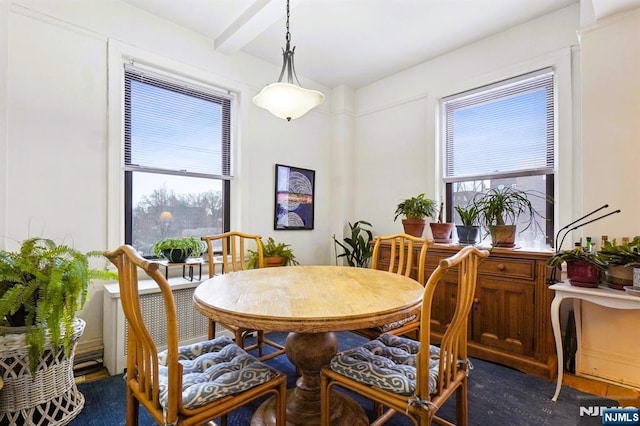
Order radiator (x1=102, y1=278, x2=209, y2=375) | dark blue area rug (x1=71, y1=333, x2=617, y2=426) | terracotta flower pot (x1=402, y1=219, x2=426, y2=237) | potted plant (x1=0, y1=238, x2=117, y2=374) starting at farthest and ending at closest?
1. terracotta flower pot (x1=402, y1=219, x2=426, y2=237)
2. radiator (x1=102, y1=278, x2=209, y2=375)
3. dark blue area rug (x1=71, y1=333, x2=617, y2=426)
4. potted plant (x1=0, y1=238, x2=117, y2=374)

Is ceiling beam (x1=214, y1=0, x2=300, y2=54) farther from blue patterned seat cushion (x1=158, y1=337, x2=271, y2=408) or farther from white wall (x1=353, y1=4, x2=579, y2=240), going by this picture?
blue patterned seat cushion (x1=158, y1=337, x2=271, y2=408)

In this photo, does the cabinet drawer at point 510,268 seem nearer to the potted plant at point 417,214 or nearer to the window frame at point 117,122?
the potted plant at point 417,214

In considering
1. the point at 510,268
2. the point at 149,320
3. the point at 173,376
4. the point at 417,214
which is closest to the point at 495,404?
the point at 510,268

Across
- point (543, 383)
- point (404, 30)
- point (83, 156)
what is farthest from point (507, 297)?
point (83, 156)

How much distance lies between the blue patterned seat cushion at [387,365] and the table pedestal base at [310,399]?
27 centimetres

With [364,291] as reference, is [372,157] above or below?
above

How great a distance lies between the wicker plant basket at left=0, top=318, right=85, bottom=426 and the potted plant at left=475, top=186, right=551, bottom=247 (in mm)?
2924

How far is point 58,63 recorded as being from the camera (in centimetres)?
228

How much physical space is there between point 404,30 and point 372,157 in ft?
4.65

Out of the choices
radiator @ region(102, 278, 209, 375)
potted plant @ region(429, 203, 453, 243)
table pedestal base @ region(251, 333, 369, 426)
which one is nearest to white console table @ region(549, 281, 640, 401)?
potted plant @ region(429, 203, 453, 243)

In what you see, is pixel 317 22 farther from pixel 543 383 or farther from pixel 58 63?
pixel 543 383

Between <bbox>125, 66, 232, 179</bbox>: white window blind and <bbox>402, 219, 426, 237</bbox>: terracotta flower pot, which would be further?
<bbox>402, 219, 426, 237</bbox>: terracotta flower pot

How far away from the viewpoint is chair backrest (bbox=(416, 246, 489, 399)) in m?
1.13

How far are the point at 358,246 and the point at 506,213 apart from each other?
1.57m
